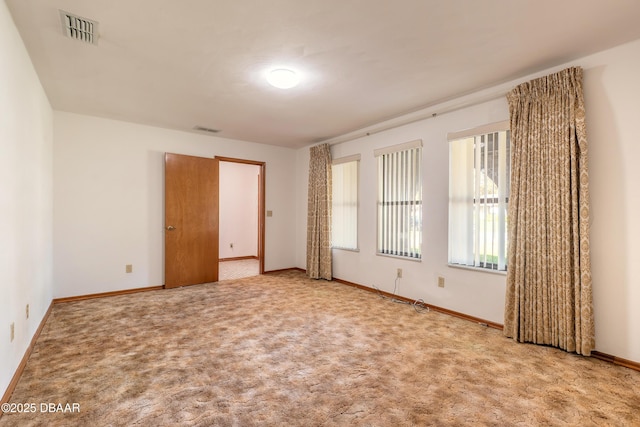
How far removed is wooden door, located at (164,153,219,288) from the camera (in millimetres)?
4633

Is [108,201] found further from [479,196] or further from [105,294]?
[479,196]

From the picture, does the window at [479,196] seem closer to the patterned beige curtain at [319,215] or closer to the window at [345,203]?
the window at [345,203]

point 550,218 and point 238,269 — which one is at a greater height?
point 550,218

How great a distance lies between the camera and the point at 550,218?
8.55 ft

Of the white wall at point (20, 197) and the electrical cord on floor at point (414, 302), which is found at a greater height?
the white wall at point (20, 197)

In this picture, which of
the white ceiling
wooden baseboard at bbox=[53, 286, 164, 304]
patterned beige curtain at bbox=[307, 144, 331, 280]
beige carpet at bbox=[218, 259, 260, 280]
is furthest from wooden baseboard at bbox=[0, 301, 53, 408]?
patterned beige curtain at bbox=[307, 144, 331, 280]

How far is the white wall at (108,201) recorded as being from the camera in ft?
13.0

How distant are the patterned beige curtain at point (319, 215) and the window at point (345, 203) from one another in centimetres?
14

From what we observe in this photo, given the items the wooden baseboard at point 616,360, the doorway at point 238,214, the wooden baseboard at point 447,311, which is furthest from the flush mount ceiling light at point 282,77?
the doorway at point 238,214

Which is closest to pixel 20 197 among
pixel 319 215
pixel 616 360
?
pixel 319 215

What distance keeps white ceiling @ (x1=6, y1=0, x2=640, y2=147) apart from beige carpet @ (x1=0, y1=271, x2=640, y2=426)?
2.45 meters

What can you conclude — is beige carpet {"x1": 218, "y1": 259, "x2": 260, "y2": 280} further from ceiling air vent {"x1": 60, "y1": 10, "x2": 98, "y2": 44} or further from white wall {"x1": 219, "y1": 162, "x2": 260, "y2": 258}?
ceiling air vent {"x1": 60, "y1": 10, "x2": 98, "y2": 44}

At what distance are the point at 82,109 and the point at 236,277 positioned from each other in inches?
131

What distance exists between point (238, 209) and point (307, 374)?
5876 mm
